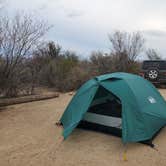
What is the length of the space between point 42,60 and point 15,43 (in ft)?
12.3

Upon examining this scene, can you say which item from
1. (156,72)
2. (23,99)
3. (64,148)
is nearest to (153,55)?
(156,72)

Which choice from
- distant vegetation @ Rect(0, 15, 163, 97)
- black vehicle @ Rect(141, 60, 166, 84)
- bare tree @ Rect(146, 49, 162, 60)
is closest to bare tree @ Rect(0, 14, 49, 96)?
distant vegetation @ Rect(0, 15, 163, 97)

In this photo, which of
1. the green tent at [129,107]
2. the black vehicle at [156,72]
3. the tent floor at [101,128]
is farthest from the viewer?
the black vehicle at [156,72]

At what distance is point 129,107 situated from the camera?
4.42 metres

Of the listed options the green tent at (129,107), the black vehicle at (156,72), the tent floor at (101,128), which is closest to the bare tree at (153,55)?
the black vehicle at (156,72)

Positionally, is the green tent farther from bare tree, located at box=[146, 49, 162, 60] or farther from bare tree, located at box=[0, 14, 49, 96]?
bare tree, located at box=[146, 49, 162, 60]

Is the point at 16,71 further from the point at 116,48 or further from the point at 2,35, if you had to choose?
the point at 116,48

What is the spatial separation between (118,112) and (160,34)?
1156 centimetres

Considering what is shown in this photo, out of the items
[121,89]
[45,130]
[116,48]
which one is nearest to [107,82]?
[121,89]

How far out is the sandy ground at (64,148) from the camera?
12.1ft

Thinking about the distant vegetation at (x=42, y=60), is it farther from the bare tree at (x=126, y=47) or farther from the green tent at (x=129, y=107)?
the green tent at (x=129, y=107)

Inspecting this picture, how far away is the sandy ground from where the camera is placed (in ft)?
12.1

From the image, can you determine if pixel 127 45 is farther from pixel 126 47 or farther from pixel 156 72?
pixel 156 72

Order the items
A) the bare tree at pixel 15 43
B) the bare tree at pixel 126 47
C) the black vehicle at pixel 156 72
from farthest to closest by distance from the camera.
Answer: the bare tree at pixel 126 47, the black vehicle at pixel 156 72, the bare tree at pixel 15 43
